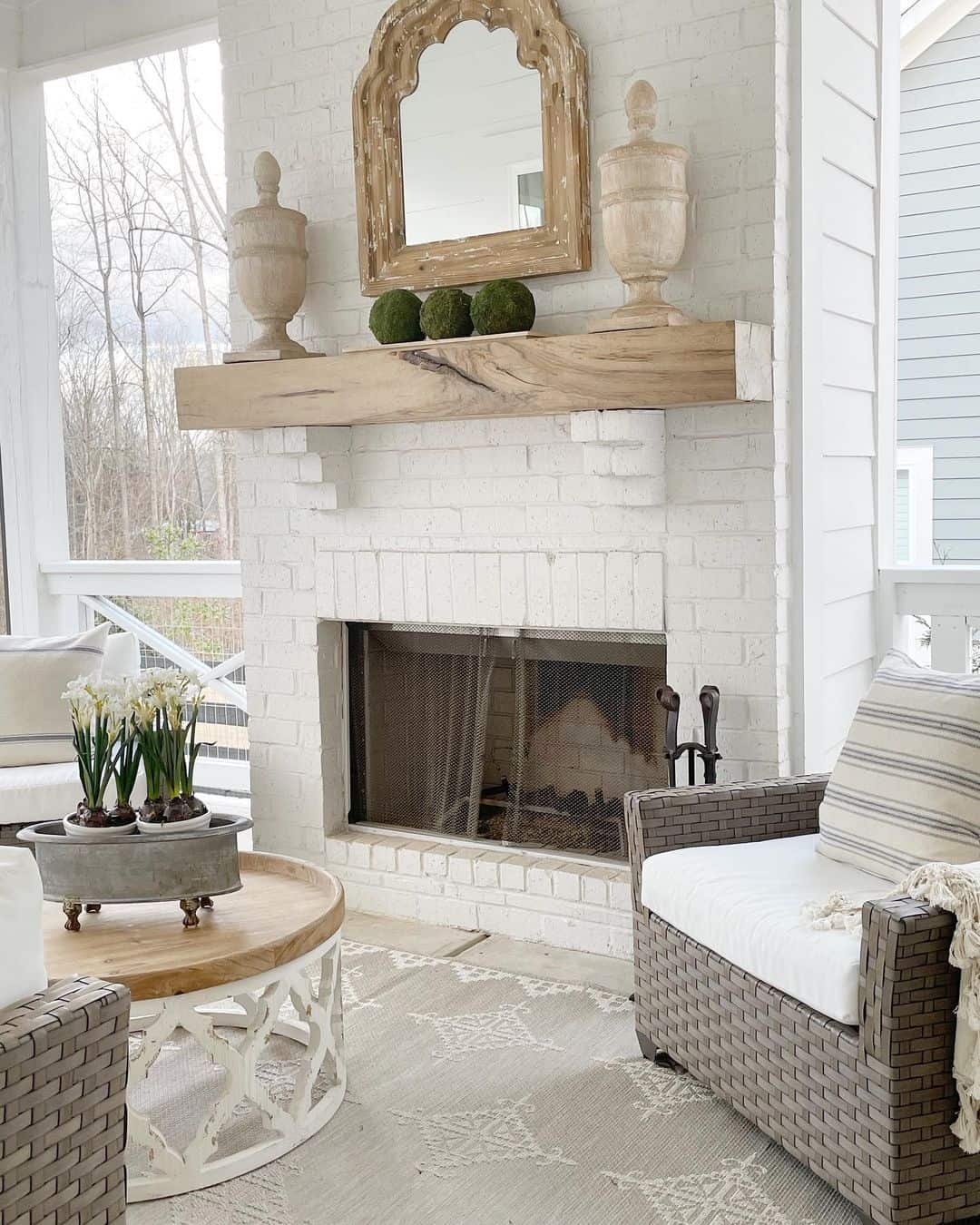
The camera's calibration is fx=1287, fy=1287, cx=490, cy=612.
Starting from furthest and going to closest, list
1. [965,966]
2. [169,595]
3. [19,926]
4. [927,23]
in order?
[169,595] < [927,23] < [965,966] < [19,926]

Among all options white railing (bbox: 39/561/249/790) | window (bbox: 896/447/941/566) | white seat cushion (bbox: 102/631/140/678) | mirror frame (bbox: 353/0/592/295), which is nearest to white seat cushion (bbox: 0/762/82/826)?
white seat cushion (bbox: 102/631/140/678)

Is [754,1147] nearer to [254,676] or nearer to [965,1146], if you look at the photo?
[965,1146]

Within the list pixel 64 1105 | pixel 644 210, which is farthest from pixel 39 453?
pixel 64 1105

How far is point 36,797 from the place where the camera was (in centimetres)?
382

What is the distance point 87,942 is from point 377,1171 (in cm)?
70

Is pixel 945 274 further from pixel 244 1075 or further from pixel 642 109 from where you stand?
pixel 244 1075

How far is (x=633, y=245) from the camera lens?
121 inches

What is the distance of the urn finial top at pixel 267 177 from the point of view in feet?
12.1

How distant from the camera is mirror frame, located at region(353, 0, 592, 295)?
3.31 metres

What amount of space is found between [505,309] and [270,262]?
786 mm

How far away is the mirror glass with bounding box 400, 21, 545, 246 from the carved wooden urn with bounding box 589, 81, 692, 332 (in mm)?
370

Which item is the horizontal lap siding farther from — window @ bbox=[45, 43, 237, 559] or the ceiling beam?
window @ bbox=[45, 43, 237, 559]

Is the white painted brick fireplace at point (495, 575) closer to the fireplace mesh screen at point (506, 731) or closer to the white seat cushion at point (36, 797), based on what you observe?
the fireplace mesh screen at point (506, 731)

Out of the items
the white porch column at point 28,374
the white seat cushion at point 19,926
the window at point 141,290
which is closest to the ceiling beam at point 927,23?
the window at point 141,290
